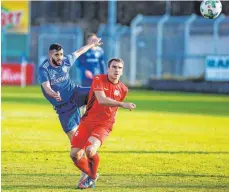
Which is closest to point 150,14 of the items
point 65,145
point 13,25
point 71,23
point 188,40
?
point 71,23

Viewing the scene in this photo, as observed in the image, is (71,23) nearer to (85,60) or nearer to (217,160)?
(85,60)

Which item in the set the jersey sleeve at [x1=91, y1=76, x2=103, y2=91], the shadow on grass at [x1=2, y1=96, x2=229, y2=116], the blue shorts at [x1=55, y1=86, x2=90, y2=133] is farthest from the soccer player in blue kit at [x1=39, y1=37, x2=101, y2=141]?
the shadow on grass at [x1=2, y1=96, x2=229, y2=116]

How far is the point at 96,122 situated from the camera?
12320 millimetres

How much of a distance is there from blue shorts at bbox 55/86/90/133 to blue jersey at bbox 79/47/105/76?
705cm

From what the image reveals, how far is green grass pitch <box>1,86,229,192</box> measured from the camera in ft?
41.5

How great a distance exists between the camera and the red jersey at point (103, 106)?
1225 centimetres

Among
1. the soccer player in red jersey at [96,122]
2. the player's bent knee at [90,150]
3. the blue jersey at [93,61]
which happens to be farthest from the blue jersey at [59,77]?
the blue jersey at [93,61]

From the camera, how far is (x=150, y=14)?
68188 mm

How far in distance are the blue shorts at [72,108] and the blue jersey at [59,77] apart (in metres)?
0.07

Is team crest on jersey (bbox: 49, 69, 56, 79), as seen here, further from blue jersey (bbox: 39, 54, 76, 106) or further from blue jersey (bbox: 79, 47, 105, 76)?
blue jersey (bbox: 79, 47, 105, 76)

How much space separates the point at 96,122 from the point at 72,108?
178cm

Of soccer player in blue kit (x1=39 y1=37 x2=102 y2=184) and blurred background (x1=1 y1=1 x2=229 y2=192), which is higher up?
soccer player in blue kit (x1=39 y1=37 x2=102 y2=184)

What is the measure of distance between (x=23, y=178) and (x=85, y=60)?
30.6 ft

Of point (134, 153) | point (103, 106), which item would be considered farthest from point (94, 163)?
point (134, 153)
